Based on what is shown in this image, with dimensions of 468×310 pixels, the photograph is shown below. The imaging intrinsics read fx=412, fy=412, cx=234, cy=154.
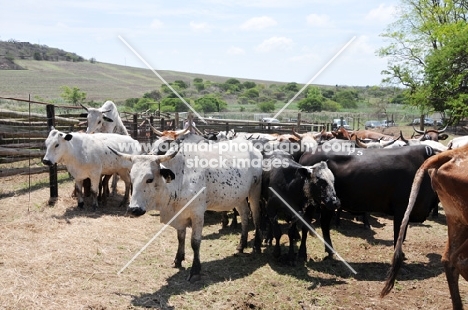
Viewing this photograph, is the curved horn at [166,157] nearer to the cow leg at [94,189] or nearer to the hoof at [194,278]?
the hoof at [194,278]

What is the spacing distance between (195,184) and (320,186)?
6.20 ft

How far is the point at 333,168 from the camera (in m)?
6.76

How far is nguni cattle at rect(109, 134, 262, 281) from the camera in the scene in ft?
17.7

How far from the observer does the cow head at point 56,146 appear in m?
8.37

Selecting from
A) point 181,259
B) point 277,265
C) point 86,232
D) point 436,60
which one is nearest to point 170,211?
point 181,259

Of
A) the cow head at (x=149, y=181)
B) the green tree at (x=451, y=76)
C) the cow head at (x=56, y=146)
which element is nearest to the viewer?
the cow head at (x=149, y=181)

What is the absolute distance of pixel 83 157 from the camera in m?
8.80

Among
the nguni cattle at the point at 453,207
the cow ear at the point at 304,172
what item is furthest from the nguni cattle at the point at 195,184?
the nguni cattle at the point at 453,207

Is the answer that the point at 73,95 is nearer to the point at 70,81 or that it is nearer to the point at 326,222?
the point at 70,81

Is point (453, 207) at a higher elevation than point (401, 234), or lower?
higher

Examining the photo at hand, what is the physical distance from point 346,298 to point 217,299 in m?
1.60

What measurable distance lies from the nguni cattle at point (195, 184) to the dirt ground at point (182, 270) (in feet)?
1.68

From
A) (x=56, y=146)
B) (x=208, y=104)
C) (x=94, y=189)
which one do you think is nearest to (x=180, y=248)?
(x=94, y=189)

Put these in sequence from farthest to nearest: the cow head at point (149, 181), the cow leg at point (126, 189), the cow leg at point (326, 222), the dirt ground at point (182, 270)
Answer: the cow leg at point (126, 189) → the cow leg at point (326, 222) → the cow head at point (149, 181) → the dirt ground at point (182, 270)
